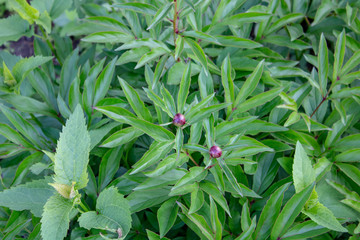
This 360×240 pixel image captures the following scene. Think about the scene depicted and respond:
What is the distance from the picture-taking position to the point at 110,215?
0.85 metres

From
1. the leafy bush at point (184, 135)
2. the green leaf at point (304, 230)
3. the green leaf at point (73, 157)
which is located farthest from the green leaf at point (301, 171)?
the green leaf at point (73, 157)

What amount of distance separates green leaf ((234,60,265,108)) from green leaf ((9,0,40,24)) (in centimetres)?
80

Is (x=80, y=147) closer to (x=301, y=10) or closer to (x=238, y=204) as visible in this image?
(x=238, y=204)

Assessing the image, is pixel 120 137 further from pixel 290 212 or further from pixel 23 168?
pixel 290 212

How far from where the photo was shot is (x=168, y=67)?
1159 mm

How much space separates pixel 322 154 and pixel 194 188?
0.49 m

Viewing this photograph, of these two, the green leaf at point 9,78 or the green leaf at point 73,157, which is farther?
the green leaf at point 9,78

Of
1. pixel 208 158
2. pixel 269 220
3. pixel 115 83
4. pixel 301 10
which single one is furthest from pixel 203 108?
pixel 301 10

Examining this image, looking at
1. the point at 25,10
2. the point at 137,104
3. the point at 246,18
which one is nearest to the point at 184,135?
the point at 137,104

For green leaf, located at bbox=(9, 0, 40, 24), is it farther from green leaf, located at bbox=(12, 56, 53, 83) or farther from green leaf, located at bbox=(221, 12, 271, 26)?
green leaf, located at bbox=(221, 12, 271, 26)

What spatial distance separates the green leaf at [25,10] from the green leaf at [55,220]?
740 mm

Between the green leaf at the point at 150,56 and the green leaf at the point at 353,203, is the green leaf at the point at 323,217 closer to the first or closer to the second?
the green leaf at the point at 353,203

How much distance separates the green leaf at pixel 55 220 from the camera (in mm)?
734

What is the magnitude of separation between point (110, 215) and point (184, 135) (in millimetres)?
365
